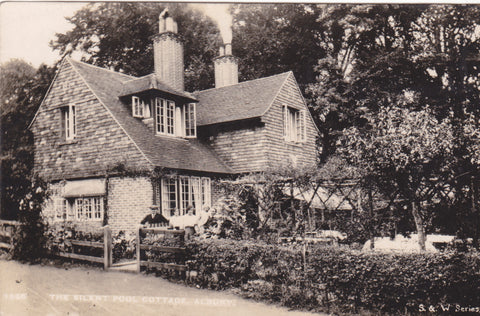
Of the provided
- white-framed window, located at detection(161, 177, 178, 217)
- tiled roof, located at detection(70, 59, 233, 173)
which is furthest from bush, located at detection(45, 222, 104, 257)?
→ tiled roof, located at detection(70, 59, 233, 173)

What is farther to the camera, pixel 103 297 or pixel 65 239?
pixel 65 239

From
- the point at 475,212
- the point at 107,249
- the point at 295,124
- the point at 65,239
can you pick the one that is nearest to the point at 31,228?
the point at 65,239

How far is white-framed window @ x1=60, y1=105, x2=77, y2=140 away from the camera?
1255cm

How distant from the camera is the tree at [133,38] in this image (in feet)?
32.6

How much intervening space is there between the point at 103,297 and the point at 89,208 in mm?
5063

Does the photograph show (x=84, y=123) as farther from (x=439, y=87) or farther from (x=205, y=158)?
(x=439, y=87)

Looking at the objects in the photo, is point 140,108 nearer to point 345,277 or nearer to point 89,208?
point 89,208

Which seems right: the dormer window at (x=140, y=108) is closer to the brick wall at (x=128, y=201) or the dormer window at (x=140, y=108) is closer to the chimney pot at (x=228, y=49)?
the brick wall at (x=128, y=201)

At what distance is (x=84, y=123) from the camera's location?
41.1ft

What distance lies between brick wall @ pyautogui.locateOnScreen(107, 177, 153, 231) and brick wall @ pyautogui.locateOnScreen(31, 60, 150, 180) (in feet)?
1.54

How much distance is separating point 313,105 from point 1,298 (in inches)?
653

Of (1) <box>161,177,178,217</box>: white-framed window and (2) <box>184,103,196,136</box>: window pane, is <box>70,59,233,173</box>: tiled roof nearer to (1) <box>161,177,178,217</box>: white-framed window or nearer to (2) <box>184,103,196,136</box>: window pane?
(2) <box>184,103,196,136</box>: window pane

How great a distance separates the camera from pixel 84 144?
1238 cm

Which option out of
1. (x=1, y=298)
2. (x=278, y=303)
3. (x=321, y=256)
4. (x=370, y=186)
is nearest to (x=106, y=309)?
(x=1, y=298)
